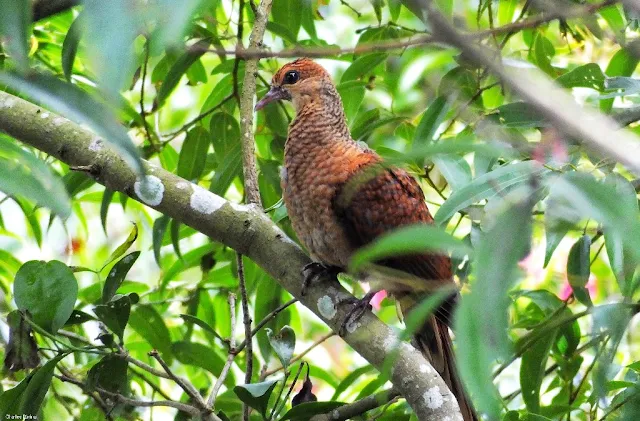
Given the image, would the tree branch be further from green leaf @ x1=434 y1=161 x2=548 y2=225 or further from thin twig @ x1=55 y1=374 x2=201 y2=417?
green leaf @ x1=434 y1=161 x2=548 y2=225

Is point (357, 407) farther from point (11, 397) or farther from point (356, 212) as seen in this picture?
point (11, 397)

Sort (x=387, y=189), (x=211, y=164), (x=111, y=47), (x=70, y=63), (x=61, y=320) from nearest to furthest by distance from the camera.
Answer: (x=111, y=47) → (x=70, y=63) → (x=61, y=320) → (x=387, y=189) → (x=211, y=164)


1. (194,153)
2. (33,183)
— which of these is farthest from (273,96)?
(33,183)

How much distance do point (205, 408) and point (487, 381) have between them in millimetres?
994

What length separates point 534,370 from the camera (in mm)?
1914

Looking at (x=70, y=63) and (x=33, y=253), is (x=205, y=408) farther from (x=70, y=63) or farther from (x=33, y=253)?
(x=33, y=253)

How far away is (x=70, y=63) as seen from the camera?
1373 millimetres

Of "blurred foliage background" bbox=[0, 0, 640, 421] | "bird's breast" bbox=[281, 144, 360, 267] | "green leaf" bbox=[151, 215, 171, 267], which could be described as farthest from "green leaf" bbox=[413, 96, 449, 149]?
"green leaf" bbox=[151, 215, 171, 267]

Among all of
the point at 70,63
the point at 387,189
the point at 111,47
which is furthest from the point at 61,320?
the point at 111,47

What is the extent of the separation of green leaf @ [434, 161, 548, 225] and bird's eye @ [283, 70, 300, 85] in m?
1.18

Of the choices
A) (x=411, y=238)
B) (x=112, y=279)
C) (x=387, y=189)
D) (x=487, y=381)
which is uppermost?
(x=387, y=189)

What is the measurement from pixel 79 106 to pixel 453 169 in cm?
110

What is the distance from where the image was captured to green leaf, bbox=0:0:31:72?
749 mm

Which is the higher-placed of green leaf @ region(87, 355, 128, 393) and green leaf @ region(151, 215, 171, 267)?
green leaf @ region(151, 215, 171, 267)
